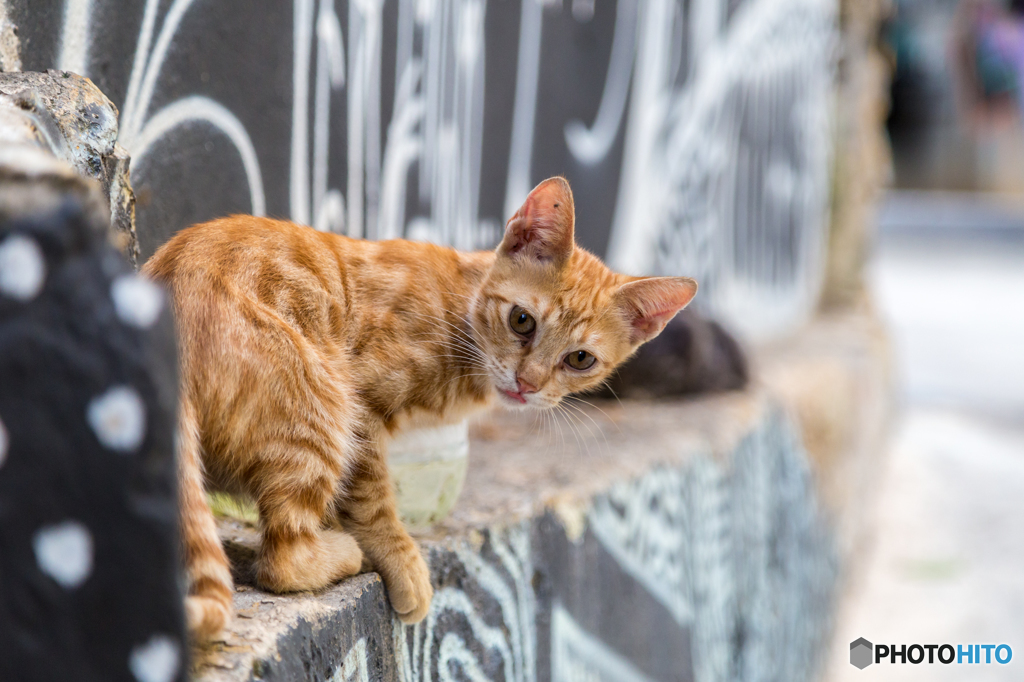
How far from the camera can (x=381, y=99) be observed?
2.37 m

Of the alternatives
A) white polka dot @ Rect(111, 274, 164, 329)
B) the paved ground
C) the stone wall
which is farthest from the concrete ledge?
the paved ground

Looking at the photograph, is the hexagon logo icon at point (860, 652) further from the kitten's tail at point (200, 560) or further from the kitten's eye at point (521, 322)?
the kitten's tail at point (200, 560)

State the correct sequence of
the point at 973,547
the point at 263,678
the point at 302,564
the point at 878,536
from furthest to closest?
the point at 878,536
the point at 973,547
the point at 302,564
the point at 263,678

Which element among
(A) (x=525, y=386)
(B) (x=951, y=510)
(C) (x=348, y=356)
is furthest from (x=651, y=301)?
(B) (x=951, y=510)

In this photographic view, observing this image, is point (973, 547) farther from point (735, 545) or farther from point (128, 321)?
point (128, 321)

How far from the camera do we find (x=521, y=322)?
1.55 metres

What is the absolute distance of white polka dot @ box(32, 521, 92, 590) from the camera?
80cm

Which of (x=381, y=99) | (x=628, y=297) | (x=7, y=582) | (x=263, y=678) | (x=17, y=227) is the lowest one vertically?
(x=263, y=678)

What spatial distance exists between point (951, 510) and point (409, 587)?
5.02 m

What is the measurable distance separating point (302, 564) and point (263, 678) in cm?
20

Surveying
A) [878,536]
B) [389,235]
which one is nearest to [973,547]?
[878,536]

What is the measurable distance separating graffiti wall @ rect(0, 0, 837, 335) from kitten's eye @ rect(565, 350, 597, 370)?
33.5 inches

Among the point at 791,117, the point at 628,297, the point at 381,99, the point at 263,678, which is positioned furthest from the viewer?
the point at 791,117

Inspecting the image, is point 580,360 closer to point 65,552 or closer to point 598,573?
point 598,573
